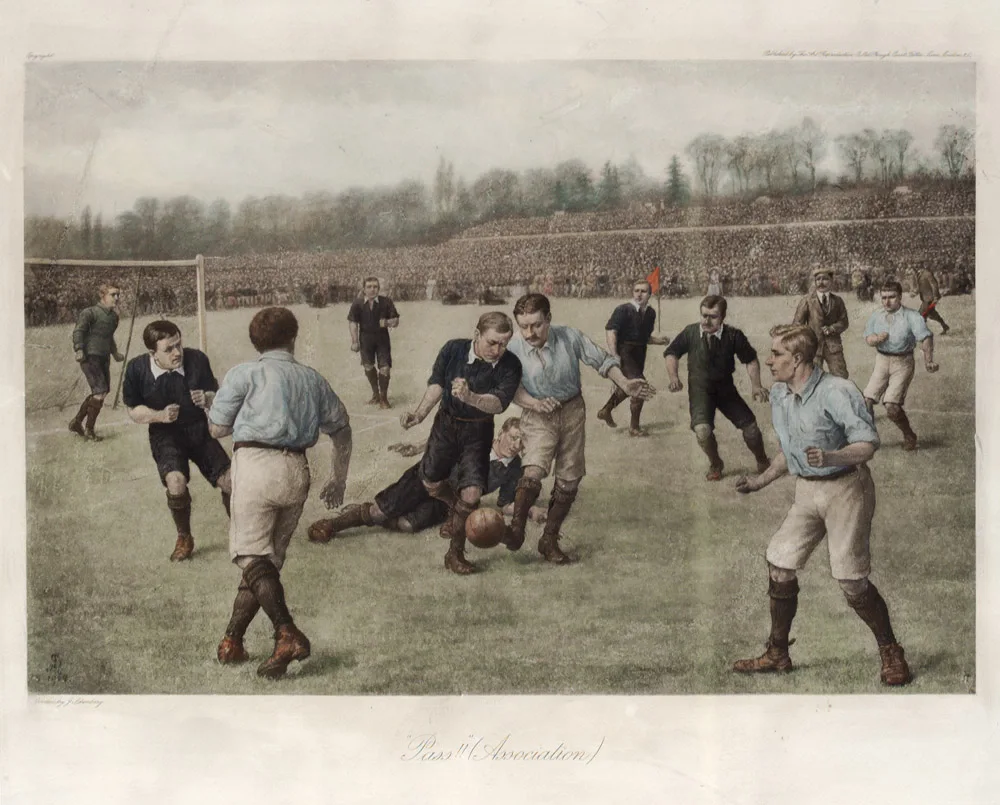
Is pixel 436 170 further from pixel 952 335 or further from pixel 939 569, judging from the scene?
pixel 939 569

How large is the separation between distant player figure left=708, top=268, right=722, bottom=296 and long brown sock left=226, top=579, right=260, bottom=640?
307cm

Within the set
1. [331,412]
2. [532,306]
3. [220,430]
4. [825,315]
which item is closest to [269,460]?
[220,430]

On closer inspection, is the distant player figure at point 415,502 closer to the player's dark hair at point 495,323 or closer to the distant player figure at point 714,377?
the player's dark hair at point 495,323

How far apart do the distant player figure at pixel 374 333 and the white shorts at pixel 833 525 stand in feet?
7.65

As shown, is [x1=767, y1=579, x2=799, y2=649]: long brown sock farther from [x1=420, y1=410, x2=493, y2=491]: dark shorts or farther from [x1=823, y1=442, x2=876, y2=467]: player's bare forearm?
[x1=420, y1=410, x2=493, y2=491]: dark shorts

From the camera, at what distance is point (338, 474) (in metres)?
5.69

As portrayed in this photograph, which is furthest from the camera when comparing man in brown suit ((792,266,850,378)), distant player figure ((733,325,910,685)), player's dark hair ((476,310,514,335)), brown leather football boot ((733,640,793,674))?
man in brown suit ((792,266,850,378))

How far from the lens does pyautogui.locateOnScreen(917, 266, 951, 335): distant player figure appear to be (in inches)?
224

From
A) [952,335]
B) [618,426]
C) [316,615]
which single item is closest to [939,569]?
[952,335]

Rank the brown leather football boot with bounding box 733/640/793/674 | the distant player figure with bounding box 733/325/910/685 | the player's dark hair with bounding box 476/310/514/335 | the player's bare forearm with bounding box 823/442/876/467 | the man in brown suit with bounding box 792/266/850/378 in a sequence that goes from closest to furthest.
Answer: the player's bare forearm with bounding box 823/442/876/467 < the distant player figure with bounding box 733/325/910/685 < the brown leather football boot with bounding box 733/640/793/674 < the player's dark hair with bounding box 476/310/514/335 < the man in brown suit with bounding box 792/266/850/378

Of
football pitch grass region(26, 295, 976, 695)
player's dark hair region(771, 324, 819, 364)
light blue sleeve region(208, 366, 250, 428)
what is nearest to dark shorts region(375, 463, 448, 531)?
football pitch grass region(26, 295, 976, 695)

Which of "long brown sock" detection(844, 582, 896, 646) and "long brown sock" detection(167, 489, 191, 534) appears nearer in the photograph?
"long brown sock" detection(844, 582, 896, 646)

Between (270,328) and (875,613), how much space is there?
367 cm

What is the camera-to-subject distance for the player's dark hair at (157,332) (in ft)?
18.7
